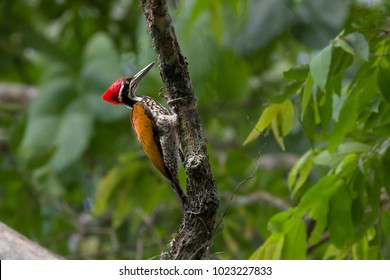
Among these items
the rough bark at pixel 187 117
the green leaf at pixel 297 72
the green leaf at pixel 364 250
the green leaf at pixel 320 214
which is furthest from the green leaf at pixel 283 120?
the rough bark at pixel 187 117

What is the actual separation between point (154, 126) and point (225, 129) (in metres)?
4.63

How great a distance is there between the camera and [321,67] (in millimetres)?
2730

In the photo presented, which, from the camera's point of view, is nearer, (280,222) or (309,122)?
(309,122)

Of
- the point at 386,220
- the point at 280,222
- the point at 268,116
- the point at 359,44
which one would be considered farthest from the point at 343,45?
the point at 386,220

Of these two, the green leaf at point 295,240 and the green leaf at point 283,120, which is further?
the green leaf at point 295,240

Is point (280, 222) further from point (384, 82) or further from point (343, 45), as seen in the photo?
point (343, 45)

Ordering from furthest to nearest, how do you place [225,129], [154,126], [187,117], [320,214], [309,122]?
[225,129], [320,214], [309,122], [154,126], [187,117]

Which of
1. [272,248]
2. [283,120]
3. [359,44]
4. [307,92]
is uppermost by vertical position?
[359,44]

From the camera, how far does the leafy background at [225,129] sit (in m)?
3.02

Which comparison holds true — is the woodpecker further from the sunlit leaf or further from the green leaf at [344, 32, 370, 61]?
the green leaf at [344, 32, 370, 61]

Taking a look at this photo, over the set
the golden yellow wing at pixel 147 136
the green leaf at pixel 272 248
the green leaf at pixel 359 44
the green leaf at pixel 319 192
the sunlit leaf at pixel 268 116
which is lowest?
the green leaf at pixel 272 248

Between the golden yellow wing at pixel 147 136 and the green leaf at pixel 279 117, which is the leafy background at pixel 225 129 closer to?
the green leaf at pixel 279 117
